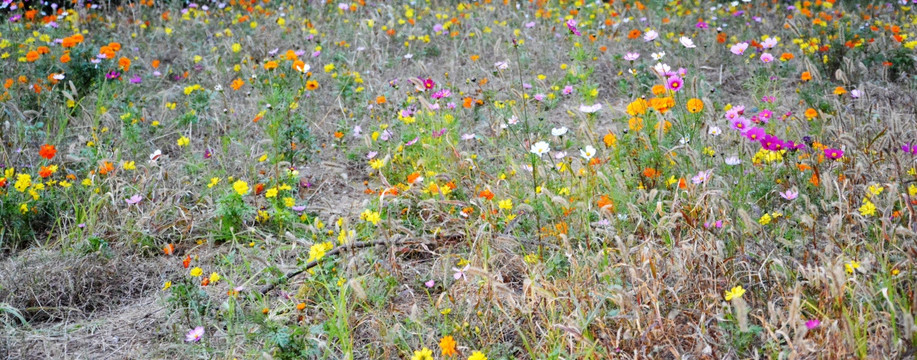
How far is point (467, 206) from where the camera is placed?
315 cm

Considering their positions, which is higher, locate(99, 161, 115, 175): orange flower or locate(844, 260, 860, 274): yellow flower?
locate(844, 260, 860, 274): yellow flower

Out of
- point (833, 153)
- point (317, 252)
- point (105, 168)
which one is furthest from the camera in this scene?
point (105, 168)

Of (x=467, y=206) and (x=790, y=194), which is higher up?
(x=790, y=194)

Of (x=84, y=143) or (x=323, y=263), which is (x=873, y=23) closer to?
(x=323, y=263)

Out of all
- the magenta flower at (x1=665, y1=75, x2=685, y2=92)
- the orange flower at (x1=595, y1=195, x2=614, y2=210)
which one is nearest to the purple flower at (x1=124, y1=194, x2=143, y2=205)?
the orange flower at (x1=595, y1=195, x2=614, y2=210)

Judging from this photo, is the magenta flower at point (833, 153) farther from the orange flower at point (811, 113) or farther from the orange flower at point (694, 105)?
the orange flower at point (811, 113)

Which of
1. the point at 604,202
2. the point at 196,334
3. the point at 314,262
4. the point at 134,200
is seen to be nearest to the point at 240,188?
the point at 134,200

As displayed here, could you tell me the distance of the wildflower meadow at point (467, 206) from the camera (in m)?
2.37

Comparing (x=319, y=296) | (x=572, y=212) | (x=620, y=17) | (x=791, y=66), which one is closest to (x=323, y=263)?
(x=319, y=296)

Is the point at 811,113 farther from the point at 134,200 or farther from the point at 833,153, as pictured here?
the point at 134,200

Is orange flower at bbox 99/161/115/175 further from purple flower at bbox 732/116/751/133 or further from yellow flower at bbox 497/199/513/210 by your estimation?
purple flower at bbox 732/116/751/133

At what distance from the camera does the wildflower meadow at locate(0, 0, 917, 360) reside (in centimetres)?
237

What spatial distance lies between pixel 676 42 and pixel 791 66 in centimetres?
86

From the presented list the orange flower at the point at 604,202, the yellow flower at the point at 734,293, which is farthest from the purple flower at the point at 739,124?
the yellow flower at the point at 734,293
